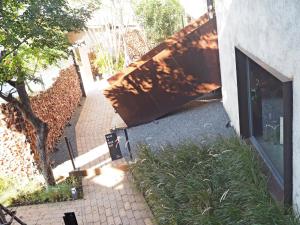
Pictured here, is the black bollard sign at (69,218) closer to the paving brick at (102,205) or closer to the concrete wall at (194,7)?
the paving brick at (102,205)

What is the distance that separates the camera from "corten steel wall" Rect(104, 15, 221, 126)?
363 inches

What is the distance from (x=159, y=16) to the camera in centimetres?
1694

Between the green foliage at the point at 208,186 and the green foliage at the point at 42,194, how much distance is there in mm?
1455

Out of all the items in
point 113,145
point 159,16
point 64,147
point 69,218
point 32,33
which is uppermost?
point 32,33

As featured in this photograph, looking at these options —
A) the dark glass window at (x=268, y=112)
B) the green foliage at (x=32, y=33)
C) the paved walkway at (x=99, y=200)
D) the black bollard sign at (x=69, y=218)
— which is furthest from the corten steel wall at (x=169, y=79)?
the black bollard sign at (x=69, y=218)

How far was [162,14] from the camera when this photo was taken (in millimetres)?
16891

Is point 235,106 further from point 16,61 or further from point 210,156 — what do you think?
point 16,61

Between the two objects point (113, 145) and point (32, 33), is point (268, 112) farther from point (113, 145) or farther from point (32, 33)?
point (32, 33)

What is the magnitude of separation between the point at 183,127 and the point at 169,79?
1.52 meters

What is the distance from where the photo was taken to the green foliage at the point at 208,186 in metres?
4.21

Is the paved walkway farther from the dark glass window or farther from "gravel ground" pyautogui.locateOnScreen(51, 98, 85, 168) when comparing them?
the dark glass window

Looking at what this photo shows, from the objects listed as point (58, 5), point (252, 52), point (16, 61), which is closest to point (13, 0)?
point (58, 5)

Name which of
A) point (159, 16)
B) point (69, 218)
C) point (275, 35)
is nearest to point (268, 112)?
point (275, 35)

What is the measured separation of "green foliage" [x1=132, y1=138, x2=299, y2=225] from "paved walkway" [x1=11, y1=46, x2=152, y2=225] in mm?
331
